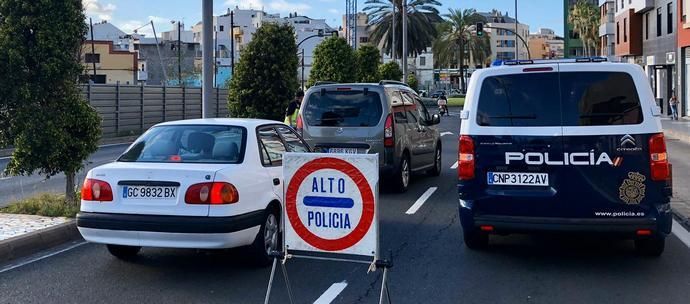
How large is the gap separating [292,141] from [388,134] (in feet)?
12.1

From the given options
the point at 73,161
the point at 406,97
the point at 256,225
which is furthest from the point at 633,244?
the point at 73,161

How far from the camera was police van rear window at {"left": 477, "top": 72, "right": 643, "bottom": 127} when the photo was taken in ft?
22.5

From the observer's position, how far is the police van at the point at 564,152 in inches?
264

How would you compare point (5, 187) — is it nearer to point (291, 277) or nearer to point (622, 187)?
point (291, 277)

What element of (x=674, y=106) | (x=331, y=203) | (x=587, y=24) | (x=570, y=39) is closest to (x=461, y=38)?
(x=587, y=24)

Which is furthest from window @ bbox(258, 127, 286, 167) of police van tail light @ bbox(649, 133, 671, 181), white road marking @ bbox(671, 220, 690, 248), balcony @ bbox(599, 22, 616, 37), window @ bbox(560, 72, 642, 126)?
balcony @ bbox(599, 22, 616, 37)

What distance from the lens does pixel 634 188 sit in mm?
6699

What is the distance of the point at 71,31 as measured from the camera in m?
10.1

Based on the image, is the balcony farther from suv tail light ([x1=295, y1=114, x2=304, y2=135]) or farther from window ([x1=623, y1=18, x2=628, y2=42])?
suv tail light ([x1=295, y1=114, x2=304, y2=135])

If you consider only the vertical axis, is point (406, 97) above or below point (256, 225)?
above

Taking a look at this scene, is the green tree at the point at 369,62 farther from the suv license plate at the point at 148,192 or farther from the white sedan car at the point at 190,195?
the suv license plate at the point at 148,192

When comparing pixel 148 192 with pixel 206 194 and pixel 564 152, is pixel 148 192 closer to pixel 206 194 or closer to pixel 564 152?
pixel 206 194

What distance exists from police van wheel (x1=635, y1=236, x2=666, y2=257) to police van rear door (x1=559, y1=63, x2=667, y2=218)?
893 mm

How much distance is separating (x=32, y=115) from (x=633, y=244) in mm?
7730
